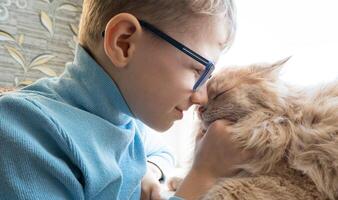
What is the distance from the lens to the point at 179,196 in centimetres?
73

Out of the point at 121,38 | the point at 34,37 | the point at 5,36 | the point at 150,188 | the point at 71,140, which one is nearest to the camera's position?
the point at 71,140

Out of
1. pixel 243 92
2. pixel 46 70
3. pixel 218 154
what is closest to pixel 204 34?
pixel 243 92

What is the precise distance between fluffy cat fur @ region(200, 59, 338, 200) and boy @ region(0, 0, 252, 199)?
0.13 feet

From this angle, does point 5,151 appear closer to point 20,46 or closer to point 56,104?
point 56,104

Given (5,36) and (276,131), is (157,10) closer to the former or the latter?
(276,131)

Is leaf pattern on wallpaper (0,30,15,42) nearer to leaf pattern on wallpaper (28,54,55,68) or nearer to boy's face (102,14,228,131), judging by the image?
leaf pattern on wallpaper (28,54,55,68)

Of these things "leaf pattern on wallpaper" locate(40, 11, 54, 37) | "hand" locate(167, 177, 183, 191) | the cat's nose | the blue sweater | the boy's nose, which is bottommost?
"leaf pattern on wallpaper" locate(40, 11, 54, 37)

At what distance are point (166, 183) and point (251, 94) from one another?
365 mm

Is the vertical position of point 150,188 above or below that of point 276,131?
below

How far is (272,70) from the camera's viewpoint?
779mm

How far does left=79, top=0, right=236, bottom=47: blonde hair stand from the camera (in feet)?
2.25

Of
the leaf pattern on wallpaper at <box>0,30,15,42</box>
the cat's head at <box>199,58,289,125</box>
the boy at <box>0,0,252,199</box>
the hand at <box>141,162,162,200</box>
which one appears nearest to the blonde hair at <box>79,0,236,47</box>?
the boy at <box>0,0,252,199</box>

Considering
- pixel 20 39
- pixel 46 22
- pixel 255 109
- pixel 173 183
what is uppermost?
pixel 255 109

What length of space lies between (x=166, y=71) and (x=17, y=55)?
200cm
